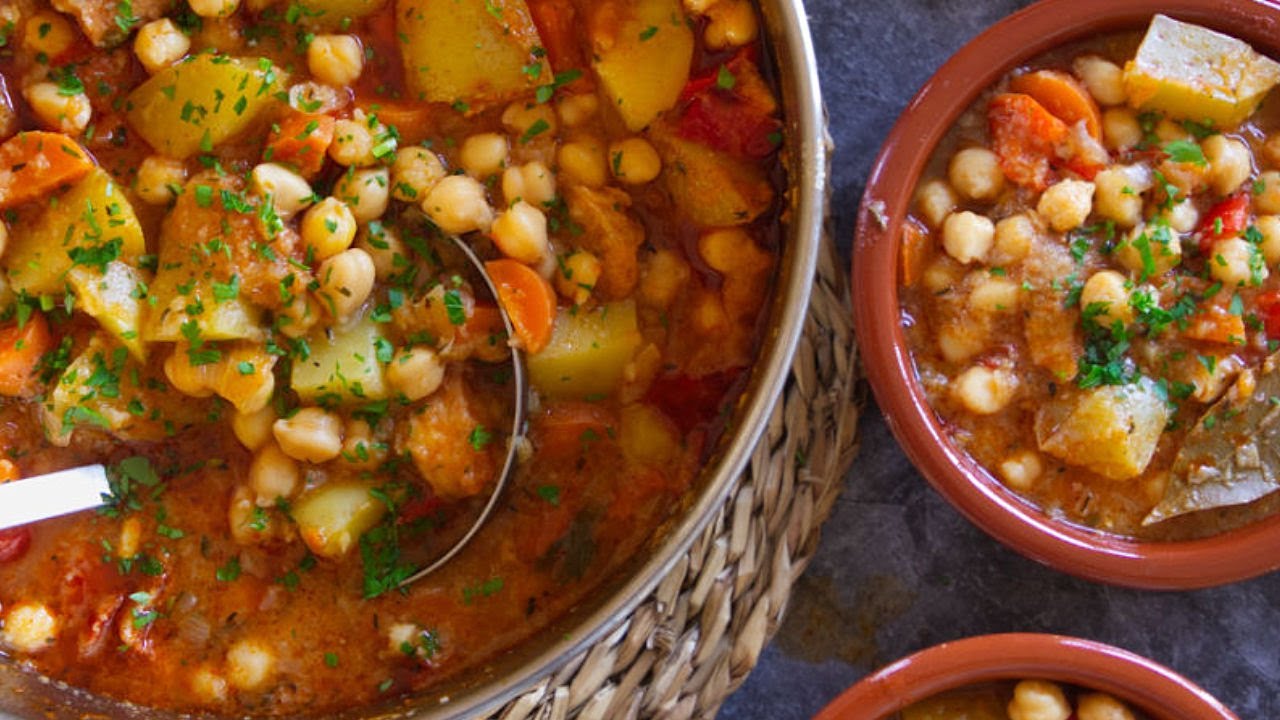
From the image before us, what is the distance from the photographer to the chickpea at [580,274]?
10.3ft

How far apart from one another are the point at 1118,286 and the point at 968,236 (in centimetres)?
36

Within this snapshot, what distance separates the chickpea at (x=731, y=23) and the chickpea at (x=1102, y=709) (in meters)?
1.87

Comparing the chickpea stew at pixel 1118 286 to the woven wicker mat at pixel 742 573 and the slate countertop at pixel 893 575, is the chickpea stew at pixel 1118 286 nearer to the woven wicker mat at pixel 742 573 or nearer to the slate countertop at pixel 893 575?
the woven wicker mat at pixel 742 573

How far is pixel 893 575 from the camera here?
12.4ft

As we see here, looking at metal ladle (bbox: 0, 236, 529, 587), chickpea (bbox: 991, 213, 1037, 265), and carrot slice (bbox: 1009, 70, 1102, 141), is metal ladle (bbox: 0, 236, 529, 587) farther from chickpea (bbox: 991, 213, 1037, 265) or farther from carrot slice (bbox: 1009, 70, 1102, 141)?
carrot slice (bbox: 1009, 70, 1102, 141)

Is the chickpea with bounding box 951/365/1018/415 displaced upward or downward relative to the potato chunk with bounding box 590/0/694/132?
downward

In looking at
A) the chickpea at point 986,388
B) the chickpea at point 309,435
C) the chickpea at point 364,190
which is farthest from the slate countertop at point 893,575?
the chickpea at point 309,435

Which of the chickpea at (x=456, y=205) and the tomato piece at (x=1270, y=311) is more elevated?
the chickpea at (x=456, y=205)

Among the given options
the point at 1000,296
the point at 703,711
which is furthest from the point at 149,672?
the point at 1000,296

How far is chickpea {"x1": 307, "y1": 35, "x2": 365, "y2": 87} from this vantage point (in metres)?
3.17

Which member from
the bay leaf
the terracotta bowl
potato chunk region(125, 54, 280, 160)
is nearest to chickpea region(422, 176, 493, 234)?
potato chunk region(125, 54, 280, 160)

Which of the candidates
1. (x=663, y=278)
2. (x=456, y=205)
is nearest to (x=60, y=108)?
(x=456, y=205)

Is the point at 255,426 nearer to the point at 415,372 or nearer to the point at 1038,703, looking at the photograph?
the point at 415,372

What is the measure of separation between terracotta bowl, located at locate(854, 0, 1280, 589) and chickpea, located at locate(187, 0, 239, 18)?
155 cm
